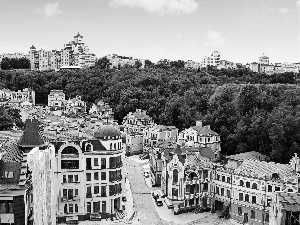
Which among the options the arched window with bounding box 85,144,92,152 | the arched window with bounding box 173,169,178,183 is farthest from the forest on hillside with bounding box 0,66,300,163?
the arched window with bounding box 85,144,92,152

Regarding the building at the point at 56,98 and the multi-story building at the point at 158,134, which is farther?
the building at the point at 56,98

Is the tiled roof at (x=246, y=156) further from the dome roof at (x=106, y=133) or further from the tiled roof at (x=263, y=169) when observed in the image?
the dome roof at (x=106, y=133)

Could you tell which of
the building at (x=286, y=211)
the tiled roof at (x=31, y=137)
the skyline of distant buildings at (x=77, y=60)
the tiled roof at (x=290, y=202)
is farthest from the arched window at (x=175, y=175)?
the skyline of distant buildings at (x=77, y=60)

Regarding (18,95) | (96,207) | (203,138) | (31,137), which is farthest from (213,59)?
(31,137)

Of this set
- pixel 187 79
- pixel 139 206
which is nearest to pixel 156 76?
pixel 187 79

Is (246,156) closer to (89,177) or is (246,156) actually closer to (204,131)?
(204,131)

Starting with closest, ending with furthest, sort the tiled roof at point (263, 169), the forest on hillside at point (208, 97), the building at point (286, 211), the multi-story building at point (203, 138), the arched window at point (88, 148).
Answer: the building at point (286, 211) < the tiled roof at point (263, 169) < the arched window at point (88, 148) < the forest on hillside at point (208, 97) < the multi-story building at point (203, 138)

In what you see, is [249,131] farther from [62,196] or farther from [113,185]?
[62,196]
